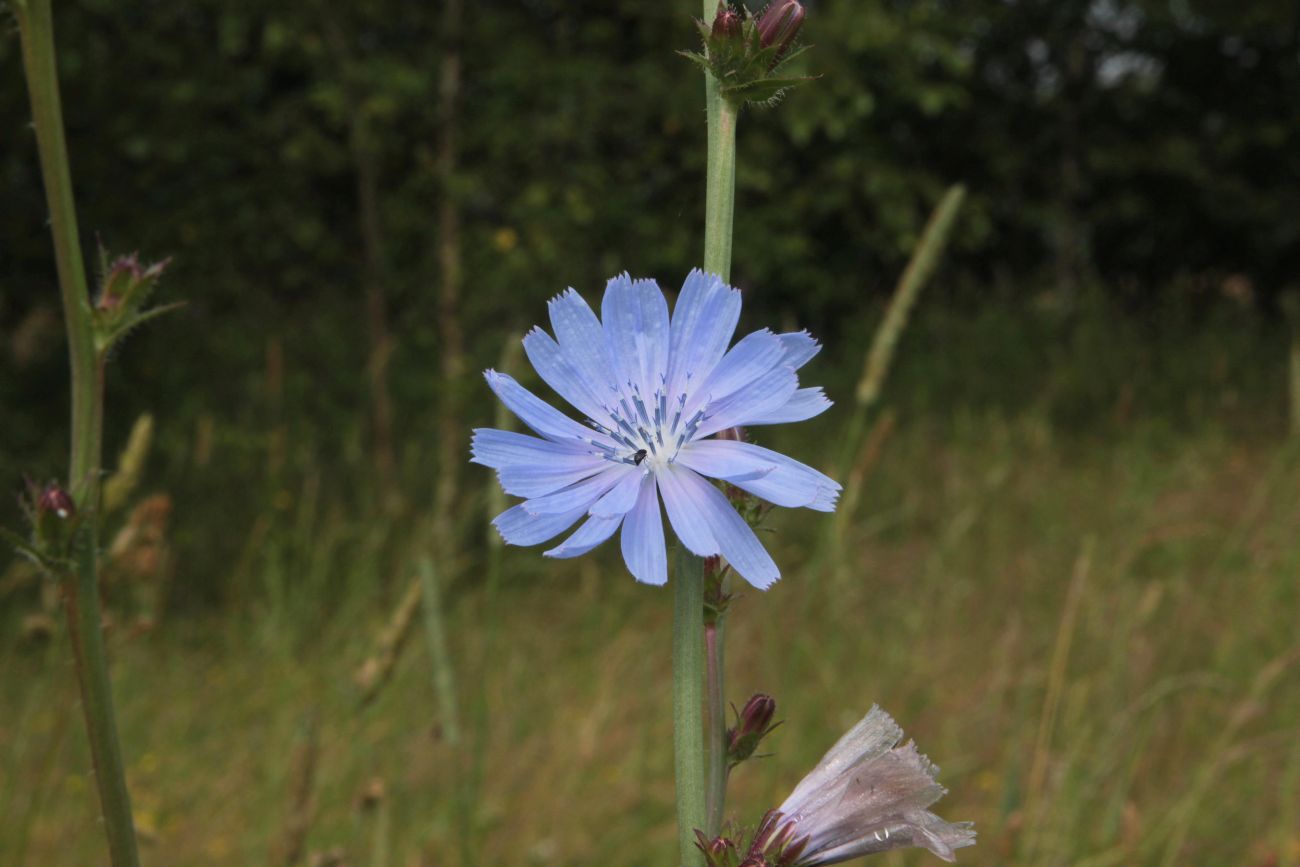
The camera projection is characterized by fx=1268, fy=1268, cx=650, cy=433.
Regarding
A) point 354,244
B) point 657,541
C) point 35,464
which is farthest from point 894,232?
point 657,541

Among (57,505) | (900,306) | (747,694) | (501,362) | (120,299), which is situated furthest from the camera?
(747,694)

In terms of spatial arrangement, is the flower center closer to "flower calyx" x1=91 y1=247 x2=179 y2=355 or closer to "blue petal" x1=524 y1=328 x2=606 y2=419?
"blue petal" x1=524 y1=328 x2=606 y2=419

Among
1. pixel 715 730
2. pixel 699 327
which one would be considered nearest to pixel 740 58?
pixel 699 327

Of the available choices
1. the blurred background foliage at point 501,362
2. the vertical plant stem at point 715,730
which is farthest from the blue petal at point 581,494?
the blurred background foliage at point 501,362

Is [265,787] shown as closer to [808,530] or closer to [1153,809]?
[1153,809]

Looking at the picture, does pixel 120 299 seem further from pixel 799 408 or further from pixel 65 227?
pixel 799 408

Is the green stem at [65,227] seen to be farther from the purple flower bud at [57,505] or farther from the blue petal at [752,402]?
the blue petal at [752,402]

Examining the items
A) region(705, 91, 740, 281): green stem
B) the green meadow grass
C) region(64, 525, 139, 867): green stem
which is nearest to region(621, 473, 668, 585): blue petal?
region(705, 91, 740, 281): green stem
